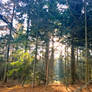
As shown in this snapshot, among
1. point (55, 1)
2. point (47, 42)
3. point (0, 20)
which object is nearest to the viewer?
point (55, 1)

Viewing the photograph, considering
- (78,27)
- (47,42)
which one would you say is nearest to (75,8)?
(78,27)

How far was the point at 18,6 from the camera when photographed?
7.72 meters

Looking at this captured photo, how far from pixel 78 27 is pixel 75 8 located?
1.76 meters

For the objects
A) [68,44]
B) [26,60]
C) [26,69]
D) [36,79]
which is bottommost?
[36,79]

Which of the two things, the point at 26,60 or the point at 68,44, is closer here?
the point at 26,60

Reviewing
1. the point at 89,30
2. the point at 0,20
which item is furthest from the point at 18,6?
the point at 89,30

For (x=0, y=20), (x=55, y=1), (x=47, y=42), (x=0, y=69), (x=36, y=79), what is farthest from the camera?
(x=0, y=69)

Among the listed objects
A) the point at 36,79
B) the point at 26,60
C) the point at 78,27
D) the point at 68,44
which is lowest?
the point at 36,79

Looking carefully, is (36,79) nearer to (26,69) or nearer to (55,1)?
(26,69)

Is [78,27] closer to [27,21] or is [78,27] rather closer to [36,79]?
[27,21]

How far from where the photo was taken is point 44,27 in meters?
7.07

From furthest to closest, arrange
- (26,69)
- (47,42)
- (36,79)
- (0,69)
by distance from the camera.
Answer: (0,69) < (47,42) < (36,79) < (26,69)

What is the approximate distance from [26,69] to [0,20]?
5424mm

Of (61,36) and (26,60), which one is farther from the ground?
(61,36)
